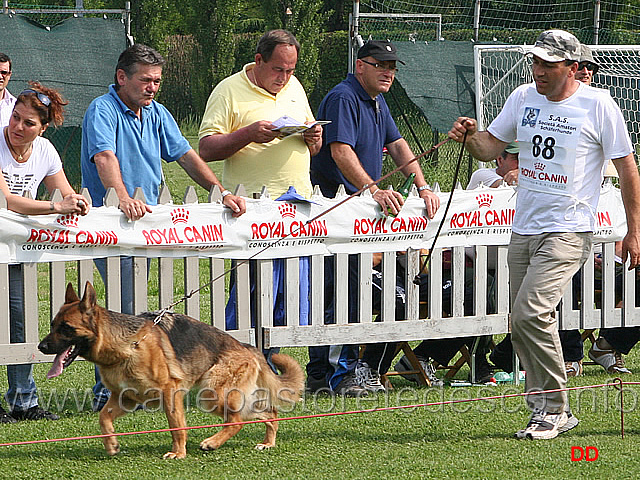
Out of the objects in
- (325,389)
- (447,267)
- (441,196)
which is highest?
(441,196)

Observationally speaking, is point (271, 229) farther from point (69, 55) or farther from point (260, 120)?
point (69, 55)

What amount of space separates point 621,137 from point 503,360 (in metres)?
2.67

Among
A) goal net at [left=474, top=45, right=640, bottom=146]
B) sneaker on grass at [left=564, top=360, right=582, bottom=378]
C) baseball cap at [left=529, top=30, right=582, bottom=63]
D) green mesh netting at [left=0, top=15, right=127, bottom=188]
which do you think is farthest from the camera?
green mesh netting at [left=0, top=15, right=127, bottom=188]

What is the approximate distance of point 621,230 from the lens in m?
7.53

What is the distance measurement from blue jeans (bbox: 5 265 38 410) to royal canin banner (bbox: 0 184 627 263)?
0.24m

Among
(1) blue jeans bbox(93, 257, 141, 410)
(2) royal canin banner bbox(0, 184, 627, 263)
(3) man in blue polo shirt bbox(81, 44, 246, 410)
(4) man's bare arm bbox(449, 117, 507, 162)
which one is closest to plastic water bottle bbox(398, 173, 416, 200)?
(2) royal canin banner bbox(0, 184, 627, 263)

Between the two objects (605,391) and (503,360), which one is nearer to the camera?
(605,391)

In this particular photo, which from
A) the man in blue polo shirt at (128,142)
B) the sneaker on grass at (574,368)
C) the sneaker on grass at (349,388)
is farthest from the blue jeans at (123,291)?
the sneaker on grass at (574,368)

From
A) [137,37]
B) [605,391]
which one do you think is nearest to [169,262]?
[605,391]

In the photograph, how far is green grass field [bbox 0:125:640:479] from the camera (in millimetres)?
4941

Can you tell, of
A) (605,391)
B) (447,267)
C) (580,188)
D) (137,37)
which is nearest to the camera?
(580,188)

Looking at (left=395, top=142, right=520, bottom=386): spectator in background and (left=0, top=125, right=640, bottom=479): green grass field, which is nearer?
(left=0, top=125, right=640, bottom=479): green grass field

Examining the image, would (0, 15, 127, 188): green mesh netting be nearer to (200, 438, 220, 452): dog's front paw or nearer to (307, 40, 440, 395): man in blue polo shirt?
(307, 40, 440, 395): man in blue polo shirt

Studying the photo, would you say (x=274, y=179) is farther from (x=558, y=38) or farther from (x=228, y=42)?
(x=228, y=42)
